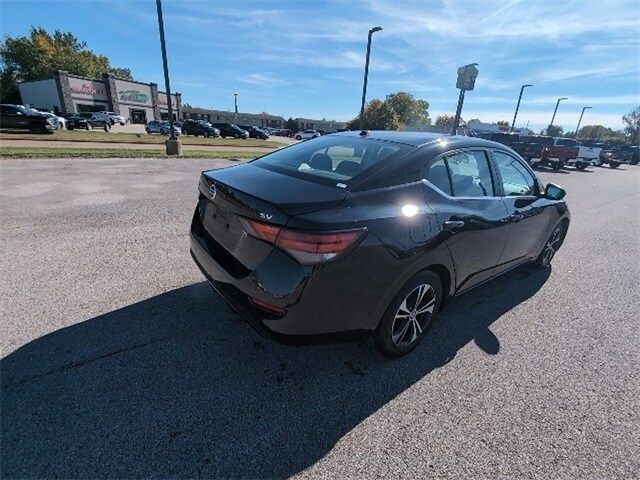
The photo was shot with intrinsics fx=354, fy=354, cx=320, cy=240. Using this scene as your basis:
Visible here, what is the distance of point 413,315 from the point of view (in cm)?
273

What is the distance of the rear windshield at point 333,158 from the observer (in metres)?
2.59

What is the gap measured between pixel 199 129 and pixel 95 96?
28.1 meters

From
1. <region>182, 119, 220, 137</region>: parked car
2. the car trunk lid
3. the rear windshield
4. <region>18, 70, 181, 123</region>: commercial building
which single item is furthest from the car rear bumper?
<region>18, 70, 181, 123</region>: commercial building

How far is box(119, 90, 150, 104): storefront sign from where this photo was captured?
2211 inches

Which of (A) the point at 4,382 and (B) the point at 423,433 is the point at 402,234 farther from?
(A) the point at 4,382

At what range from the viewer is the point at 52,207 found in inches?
229

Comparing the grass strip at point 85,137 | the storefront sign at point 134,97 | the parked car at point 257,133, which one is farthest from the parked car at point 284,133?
the grass strip at point 85,137

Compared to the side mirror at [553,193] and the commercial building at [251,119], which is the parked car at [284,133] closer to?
the commercial building at [251,119]

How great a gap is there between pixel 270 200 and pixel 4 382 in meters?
2.05

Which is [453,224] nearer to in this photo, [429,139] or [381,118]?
[429,139]

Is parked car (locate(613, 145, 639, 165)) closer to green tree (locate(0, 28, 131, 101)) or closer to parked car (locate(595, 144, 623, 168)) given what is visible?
parked car (locate(595, 144, 623, 168))

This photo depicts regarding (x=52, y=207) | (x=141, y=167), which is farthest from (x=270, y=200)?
(x=141, y=167)

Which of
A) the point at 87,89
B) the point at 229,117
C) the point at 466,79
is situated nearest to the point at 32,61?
the point at 87,89

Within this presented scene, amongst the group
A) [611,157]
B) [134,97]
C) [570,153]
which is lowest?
[611,157]
